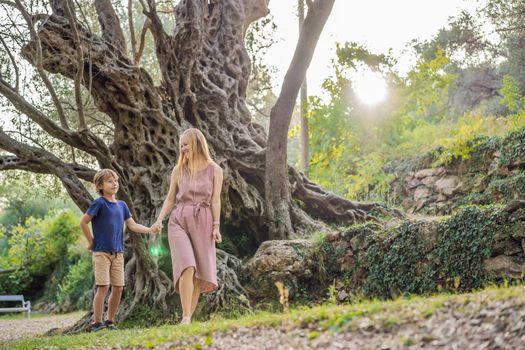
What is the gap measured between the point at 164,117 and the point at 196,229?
203 inches

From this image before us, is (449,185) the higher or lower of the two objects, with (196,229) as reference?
higher

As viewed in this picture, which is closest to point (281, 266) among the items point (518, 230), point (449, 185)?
point (518, 230)

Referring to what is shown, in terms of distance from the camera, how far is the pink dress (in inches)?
299

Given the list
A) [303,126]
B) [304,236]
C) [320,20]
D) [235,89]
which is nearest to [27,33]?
[235,89]

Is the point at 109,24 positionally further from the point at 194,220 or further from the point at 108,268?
the point at 194,220

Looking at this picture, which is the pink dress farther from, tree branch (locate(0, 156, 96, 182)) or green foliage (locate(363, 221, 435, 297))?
tree branch (locate(0, 156, 96, 182))

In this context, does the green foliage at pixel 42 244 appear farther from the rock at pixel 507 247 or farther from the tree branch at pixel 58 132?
the rock at pixel 507 247

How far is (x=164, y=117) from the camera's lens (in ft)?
40.5

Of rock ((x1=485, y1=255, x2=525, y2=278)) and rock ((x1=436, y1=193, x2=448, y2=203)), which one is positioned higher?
rock ((x1=436, y1=193, x2=448, y2=203))

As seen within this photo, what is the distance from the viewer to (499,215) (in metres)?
8.65

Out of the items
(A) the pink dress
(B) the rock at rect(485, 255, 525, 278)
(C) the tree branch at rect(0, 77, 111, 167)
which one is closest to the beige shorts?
(A) the pink dress

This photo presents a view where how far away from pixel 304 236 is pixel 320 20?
14.3ft

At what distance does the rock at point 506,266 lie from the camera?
825cm

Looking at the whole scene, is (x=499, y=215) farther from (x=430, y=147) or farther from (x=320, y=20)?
(x=430, y=147)
